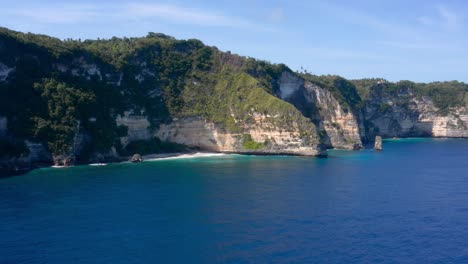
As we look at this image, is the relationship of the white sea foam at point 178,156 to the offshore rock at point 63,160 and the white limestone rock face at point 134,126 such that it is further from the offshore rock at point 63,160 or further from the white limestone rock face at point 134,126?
the offshore rock at point 63,160

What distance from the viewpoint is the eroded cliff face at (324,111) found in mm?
147000

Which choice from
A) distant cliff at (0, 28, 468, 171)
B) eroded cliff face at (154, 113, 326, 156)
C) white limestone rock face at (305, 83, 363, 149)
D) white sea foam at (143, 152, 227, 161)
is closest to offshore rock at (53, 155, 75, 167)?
distant cliff at (0, 28, 468, 171)

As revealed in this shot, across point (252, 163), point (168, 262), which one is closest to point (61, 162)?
point (252, 163)

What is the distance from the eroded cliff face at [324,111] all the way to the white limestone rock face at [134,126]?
155 ft

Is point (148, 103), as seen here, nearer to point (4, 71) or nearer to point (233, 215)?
point (4, 71)

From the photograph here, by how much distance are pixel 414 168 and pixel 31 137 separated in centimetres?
7633

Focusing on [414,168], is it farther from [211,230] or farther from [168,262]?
[168,262]

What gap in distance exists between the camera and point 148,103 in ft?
395

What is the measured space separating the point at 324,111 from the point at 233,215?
101210 millimetres

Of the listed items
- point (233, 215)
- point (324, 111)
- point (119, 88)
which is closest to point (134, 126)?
point (119, 88)

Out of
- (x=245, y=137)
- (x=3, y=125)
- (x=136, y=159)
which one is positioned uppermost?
(x=3, y=125)

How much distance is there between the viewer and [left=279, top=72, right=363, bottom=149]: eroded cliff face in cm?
14700

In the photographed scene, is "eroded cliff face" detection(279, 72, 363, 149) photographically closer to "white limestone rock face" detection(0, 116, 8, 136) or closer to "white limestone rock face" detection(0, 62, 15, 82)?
"white limestone rock face" detection(0, 62, 15, 82)

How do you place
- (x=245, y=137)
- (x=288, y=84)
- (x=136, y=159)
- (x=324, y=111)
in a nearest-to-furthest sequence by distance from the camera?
(x=136, y=159)
(x=245, y=137)
(x=288, y=84)
(x=324, y=111)
